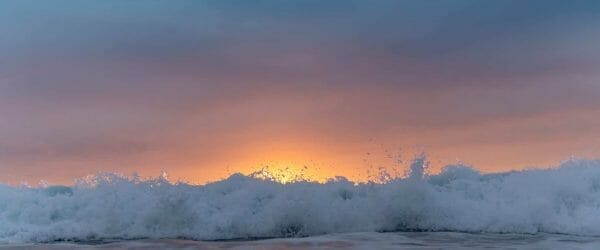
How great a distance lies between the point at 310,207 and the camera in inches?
680

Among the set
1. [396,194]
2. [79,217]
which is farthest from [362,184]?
[79,217]

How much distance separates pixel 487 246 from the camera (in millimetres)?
13125

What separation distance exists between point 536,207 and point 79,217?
11.3 metres

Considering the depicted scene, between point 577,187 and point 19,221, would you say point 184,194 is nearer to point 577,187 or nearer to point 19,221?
point 19,221

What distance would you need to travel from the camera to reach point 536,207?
1700cm

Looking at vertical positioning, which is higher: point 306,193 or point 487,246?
point 306,193

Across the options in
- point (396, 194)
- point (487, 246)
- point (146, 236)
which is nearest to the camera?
point (487, 246)

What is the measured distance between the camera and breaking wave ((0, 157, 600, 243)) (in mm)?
16641

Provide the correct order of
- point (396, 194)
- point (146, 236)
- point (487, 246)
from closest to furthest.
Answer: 1. point (487, 246)
2. point (146, 236)
3. point (396, 194)

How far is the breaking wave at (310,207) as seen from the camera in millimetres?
16641

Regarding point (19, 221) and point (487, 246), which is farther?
point (19, 221)

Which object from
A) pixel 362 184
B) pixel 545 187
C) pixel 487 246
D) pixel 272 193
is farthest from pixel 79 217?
pixel 545 187

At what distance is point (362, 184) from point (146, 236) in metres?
5.80

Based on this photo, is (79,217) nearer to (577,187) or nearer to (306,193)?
(306,193)
